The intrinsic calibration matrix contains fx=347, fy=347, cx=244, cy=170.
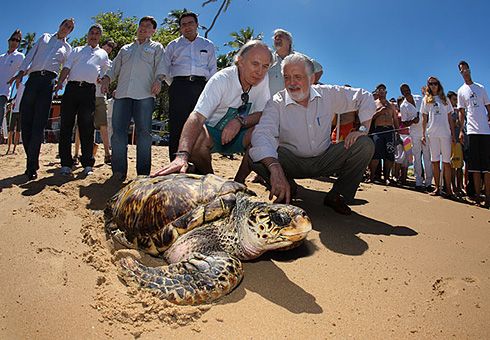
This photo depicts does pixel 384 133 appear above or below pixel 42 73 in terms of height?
below

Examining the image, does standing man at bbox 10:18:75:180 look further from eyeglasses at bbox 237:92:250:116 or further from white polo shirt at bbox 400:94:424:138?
white polo shirt at bbox 400:94:424:138

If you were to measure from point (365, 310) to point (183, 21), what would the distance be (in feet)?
12.7

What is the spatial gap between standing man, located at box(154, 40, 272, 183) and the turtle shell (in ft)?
2.27

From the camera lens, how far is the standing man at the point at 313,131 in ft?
9.42

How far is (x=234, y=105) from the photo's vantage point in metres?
3.25

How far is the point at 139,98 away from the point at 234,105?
4.50 feet

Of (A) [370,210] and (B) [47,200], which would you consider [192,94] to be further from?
(A) [370,210]

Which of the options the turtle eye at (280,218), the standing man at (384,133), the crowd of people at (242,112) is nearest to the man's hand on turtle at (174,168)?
the crowd of people at (242,112)

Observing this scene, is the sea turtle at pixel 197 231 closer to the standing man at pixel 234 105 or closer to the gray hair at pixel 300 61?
the standing man at pixel 234 105

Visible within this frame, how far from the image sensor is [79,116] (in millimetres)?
4285

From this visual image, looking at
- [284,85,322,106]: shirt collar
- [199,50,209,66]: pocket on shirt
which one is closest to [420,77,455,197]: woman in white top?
[284,85,322,106]: shirt collar

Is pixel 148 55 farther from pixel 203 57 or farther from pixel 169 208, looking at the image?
pixel 169 208

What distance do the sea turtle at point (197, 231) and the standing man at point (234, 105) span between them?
771mm

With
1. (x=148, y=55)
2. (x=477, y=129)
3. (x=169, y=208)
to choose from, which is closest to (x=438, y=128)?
(x=477, y=129)
